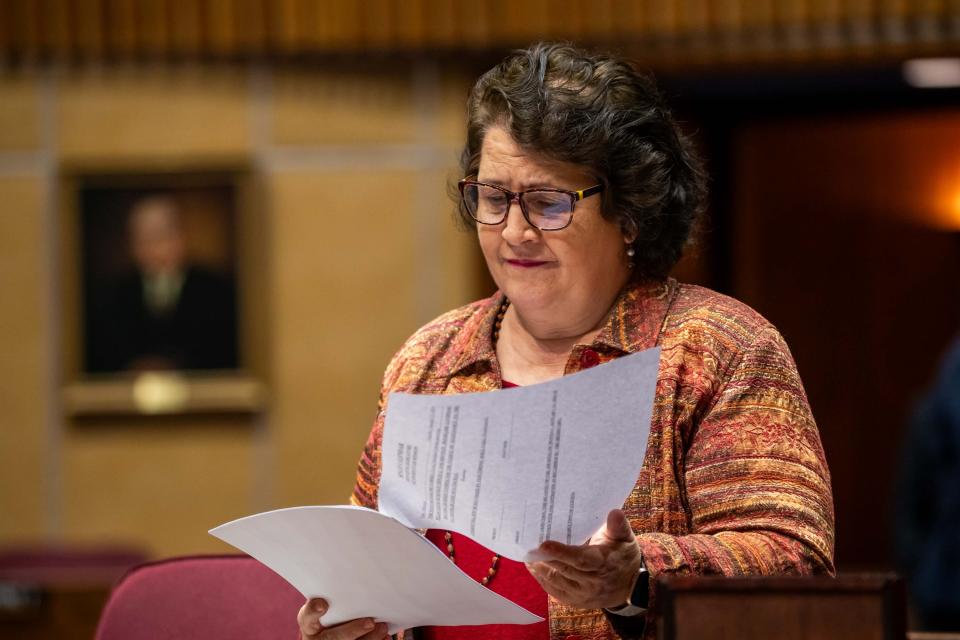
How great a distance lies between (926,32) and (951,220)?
5.34 feet

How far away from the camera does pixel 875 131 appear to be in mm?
6875

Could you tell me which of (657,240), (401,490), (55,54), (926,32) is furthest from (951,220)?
(401,490)

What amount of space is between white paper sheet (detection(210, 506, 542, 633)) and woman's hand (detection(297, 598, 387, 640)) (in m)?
0.02

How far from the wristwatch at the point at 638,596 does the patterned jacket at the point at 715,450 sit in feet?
0.05

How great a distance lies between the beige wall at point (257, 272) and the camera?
19.6ft

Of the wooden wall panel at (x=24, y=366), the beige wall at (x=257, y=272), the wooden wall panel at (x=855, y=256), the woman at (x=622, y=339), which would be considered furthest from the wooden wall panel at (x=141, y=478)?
the woman at (x=622, y=339)

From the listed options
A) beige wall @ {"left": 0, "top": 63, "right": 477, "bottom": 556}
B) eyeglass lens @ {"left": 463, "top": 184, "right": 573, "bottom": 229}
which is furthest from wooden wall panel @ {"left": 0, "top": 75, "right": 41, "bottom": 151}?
eyeglass lens @ {"left": 463, "top": 184, "right": 573, "bottom": 229}

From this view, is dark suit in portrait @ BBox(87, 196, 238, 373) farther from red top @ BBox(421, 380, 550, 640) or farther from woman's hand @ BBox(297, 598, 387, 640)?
woman's hand @ BBox(297, 598, 387, 640)

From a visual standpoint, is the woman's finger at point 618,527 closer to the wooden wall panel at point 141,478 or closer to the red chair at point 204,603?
the red chair at point 204,603

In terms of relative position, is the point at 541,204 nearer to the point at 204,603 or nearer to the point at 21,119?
the point at 204,603

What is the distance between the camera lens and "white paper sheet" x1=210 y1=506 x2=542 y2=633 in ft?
5.33

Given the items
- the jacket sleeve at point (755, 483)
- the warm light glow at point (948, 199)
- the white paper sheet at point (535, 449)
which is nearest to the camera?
the white paper sheet at point (535, 449)

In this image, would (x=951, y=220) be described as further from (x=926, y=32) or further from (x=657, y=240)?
(x=657, y=240)

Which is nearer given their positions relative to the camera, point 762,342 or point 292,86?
point 762,342
